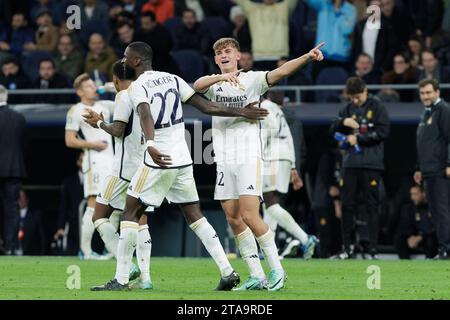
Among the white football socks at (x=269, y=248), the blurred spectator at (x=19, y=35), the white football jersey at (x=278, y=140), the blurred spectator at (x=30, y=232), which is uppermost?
the blurred spectator at (x=19, y=35)

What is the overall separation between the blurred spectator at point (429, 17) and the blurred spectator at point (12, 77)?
658 centimetres

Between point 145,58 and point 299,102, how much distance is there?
9256 millimetres

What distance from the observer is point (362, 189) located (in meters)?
18.2

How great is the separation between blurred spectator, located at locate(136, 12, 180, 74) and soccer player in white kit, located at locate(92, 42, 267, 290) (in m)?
9.74

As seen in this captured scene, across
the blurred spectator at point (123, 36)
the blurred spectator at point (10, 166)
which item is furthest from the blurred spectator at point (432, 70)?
the blurred spectator at point (10, 166)

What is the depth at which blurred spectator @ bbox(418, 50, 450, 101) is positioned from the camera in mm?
20359

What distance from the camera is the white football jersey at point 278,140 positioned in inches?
706

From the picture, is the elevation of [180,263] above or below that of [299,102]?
below

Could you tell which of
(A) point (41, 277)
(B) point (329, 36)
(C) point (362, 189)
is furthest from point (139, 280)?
(B) point (329, 36)

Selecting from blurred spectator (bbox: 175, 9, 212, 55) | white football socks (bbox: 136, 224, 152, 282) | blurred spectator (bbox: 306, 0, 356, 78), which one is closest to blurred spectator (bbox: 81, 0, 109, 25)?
blurred spectator (bbox: 175, 9, 212, 55)

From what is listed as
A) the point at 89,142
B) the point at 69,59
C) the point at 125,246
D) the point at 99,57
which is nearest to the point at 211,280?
the point at 125,246

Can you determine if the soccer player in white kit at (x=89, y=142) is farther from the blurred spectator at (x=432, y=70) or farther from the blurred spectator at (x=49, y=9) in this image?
the blurred spectator at (x=49, y=9)

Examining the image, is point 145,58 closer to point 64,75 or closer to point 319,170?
point 319,170

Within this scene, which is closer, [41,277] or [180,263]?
[41,277]
